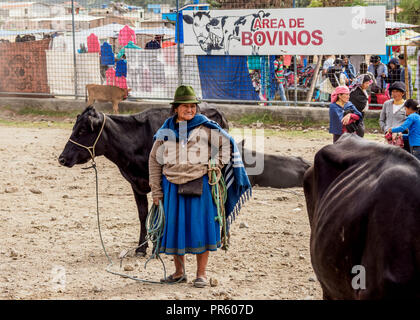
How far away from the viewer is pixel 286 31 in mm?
14562

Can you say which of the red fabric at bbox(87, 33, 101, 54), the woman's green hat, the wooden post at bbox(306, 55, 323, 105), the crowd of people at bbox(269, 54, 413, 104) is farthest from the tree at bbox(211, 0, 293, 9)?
the woman's green hat

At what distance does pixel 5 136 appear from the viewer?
14.1 m

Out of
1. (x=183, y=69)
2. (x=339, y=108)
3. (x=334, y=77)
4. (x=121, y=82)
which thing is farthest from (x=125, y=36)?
(x=339, y=108)

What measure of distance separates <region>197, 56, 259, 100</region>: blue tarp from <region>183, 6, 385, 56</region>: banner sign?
0.72 feet

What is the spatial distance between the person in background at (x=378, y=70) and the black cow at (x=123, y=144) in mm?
9306

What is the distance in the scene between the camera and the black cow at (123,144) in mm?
7180

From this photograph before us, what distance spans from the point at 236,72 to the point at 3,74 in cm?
738

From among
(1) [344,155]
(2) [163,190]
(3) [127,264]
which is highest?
(1) [344,155]

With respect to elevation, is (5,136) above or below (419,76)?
below

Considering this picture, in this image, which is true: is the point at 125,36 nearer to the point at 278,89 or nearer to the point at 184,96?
the point at 278,89

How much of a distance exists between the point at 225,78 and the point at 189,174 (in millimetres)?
10013

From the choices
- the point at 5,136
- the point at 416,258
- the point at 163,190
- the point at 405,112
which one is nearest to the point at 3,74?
the point at 5,136

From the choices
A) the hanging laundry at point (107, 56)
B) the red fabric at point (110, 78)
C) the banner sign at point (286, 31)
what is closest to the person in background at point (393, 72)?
the banner sign at point (286, 31)

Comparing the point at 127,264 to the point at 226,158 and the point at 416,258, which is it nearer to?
the point at 226,158
